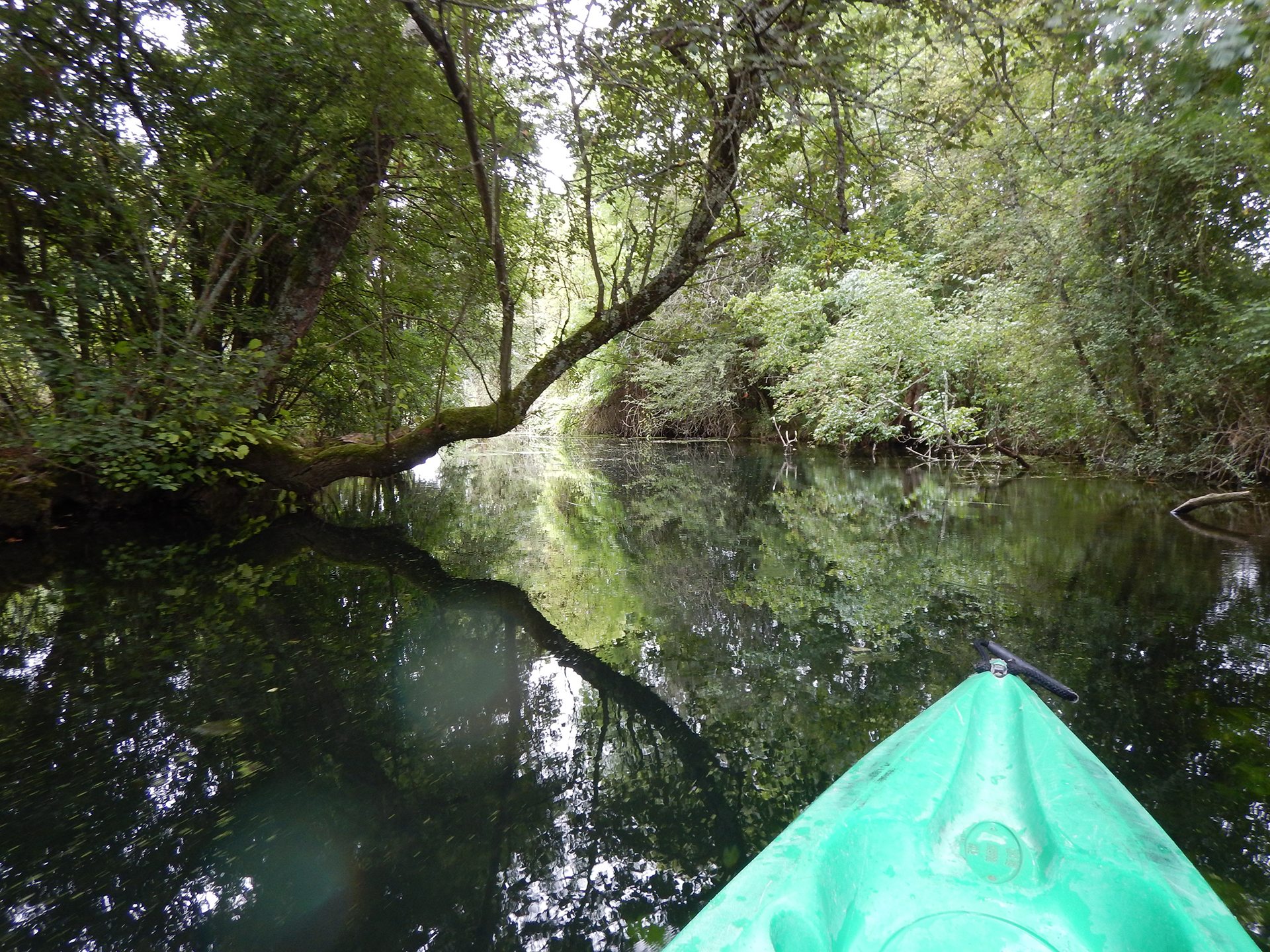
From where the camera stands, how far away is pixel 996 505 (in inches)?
321

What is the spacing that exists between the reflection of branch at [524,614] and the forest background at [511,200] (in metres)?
0.93

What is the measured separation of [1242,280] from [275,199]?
10.6 metres

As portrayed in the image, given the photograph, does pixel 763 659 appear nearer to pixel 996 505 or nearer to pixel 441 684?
pixel 441 684

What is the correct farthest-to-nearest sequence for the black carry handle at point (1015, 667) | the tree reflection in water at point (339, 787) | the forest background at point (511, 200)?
the forest background at point (511, 200), the black carry handle at point (1015, 667), the tree reflection in water at point (339, 787)

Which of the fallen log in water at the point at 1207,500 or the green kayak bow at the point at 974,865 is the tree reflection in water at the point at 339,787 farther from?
the fallen log in water at the point at 1207,500

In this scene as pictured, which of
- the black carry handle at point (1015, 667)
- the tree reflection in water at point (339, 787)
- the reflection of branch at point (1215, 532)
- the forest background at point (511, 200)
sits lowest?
the tree reflection in water at point (339, 787)

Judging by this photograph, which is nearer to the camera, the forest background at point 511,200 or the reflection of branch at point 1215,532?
the forest background at point 511,200

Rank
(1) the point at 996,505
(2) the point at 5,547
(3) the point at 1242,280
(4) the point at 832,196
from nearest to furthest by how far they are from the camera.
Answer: (4) the point at 832,196, (2) the point at 5,547, (3) the point at 1242,280, (1) the point at 996,505

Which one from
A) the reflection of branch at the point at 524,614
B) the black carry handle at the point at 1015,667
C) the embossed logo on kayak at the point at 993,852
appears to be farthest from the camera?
the reflection of branch at the point at 524,614

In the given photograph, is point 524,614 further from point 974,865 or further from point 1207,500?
point 1207,500

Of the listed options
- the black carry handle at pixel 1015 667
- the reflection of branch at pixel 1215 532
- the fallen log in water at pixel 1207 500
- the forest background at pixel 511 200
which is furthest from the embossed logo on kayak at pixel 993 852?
the fallen log in water at pixel 1207 500

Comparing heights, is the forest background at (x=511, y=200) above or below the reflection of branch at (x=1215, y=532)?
above

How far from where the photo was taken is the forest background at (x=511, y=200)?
333 centimetres

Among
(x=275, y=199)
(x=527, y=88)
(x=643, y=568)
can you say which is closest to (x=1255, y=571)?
(x=643, y=568)
